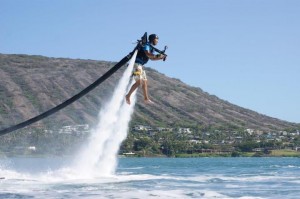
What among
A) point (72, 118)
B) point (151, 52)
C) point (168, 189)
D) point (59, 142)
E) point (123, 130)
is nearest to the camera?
point (151, 52)

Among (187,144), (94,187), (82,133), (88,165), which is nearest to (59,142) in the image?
(82,133)

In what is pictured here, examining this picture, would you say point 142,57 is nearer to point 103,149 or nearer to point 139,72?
point 139,72

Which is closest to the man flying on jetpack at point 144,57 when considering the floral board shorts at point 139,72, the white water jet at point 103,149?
the floral board shorts at point 139,72

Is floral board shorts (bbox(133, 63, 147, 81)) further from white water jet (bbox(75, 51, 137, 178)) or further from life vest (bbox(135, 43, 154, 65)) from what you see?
white water jet (bbox(75, 51, 137, 178))

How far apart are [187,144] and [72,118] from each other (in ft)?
126

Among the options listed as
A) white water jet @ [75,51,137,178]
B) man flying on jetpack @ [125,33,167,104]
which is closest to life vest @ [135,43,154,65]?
man flying on jetpack @ [125,33,167,104]

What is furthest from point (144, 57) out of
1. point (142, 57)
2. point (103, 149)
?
point (103, 149)

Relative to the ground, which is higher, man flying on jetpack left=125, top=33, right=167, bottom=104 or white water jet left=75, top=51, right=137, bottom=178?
man flying on jetpack left=125, top=33, right=167, bottom=104

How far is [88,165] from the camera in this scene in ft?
168

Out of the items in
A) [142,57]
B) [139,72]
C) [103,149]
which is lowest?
[103,149]

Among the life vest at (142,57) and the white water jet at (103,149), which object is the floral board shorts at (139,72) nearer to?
the life vest at (142,57)

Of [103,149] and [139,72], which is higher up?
[139,72]

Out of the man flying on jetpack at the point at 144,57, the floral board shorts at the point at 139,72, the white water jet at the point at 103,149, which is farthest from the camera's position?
the white water jet at the point at 103,149

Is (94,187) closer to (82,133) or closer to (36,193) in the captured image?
(36,193)
